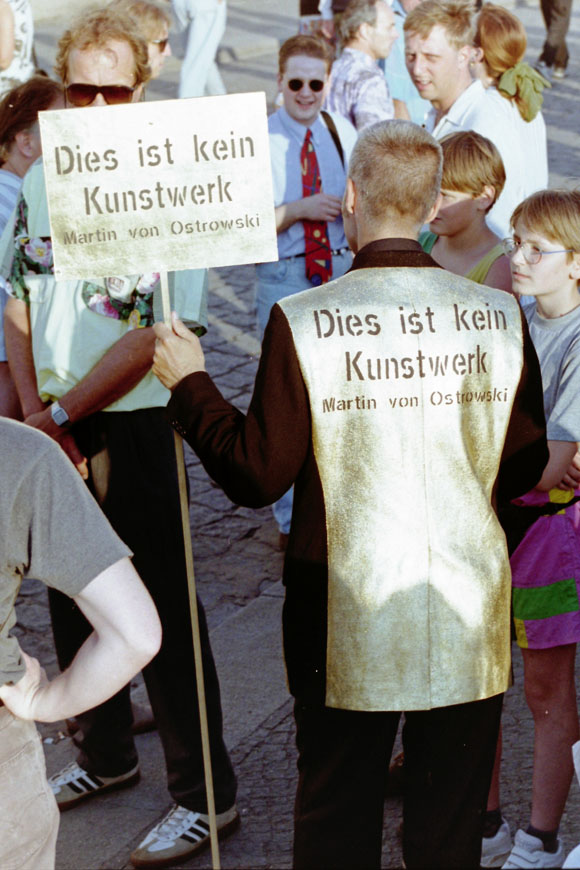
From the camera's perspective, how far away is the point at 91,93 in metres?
3.24

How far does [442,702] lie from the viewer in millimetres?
2576

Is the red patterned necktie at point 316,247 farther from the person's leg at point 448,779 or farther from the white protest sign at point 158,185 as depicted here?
the person's leg at point 448,779

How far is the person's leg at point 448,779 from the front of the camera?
104 inches

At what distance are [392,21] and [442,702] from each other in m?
5.13

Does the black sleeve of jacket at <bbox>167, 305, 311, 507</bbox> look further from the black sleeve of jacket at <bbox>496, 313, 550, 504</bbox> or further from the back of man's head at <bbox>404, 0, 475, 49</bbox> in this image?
the back of man's head at <bbox>404, 0, 475, 49</bbox>

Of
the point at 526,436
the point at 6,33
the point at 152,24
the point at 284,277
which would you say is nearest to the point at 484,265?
the point at 526,436

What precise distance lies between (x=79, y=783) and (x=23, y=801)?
1492 mm

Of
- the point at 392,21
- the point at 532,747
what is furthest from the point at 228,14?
the point at 532,747

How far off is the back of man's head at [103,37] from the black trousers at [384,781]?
71.0 inches

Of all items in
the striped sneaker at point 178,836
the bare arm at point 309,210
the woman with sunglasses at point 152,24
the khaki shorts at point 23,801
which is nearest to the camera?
the khaki shorts at point 23,801

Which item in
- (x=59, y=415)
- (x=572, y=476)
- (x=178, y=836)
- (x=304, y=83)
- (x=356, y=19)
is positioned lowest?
(x=178, y=836)

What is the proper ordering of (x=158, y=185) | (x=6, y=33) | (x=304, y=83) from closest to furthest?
(x=158, y=185)
(x=304, y=83)
(x=6, y=33)

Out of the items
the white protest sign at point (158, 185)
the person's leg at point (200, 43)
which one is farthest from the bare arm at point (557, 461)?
the person's leg at point (200, 43)

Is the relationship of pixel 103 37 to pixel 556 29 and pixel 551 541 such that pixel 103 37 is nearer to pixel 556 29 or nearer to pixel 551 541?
pixel 551 541
